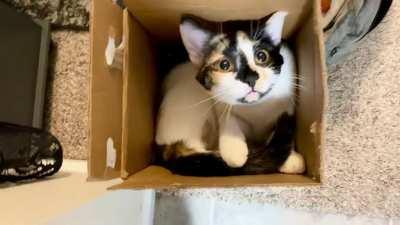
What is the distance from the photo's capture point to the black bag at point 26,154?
2.64 feet

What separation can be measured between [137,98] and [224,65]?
0.18 metres

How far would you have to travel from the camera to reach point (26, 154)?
840mm

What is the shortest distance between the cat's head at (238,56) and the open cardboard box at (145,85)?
0.11 feet

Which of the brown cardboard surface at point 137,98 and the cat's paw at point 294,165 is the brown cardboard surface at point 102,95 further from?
the cat's paw at point 294,165

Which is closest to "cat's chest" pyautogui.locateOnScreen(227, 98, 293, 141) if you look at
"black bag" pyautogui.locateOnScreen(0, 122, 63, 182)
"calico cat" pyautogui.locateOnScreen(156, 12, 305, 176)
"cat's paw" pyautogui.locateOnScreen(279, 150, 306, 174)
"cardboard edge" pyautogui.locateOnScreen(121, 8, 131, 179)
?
"calico cat" pyautogui.locateOnScreen(156, 12, 305, 176)

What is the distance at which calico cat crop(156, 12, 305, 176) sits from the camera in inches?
30.9

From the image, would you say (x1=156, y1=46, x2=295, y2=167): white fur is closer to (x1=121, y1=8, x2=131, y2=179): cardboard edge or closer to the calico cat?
the calico cat

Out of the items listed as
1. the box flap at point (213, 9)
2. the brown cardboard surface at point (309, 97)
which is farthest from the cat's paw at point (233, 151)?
the box flap at point (213, 9)

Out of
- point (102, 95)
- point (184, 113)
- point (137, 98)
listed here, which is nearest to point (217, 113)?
point (184, 113)

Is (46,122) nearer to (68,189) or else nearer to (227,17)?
(68,189)

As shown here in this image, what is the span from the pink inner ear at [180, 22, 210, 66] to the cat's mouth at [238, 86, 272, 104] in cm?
11

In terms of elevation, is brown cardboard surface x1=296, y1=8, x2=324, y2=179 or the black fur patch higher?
brown cardboard surface x1=296, y1=8, x2=324, y2=179

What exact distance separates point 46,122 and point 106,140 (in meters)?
0.56

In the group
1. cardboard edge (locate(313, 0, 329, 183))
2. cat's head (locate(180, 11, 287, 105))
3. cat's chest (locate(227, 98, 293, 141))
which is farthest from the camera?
cat's chest (locate(227, 98, 293, 141))
